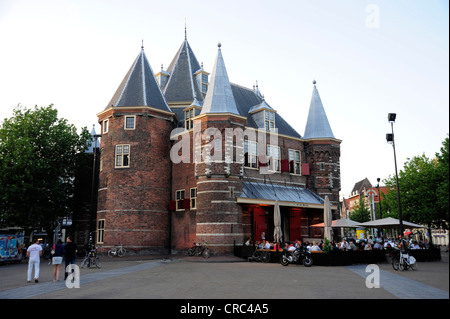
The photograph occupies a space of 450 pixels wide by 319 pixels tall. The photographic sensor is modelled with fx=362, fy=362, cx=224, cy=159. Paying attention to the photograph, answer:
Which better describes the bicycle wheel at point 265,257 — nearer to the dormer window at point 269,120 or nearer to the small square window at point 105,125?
the dormer window at point 269,120

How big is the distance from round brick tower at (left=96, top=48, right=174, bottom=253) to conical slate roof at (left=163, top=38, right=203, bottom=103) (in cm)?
375

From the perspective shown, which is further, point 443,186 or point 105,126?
point 105,126

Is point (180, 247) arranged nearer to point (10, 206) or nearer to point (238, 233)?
point (238, 233)

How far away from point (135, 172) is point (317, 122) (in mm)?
17593

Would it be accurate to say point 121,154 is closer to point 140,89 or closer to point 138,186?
point 138,186

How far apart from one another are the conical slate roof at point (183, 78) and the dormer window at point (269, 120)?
6.48m

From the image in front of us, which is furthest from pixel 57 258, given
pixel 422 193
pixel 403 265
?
pixel 422 193

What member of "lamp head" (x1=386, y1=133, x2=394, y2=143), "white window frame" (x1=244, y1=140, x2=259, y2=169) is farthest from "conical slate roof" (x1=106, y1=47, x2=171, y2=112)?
"lamp head" (x1=386, y1=133, x2=394, y2=143)

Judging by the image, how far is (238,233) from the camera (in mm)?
26172

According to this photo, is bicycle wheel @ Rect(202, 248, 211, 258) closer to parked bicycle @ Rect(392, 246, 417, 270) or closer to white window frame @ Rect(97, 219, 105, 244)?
white window frame @ Rect(97, 219, 105, 244)

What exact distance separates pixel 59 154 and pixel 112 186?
685 cm

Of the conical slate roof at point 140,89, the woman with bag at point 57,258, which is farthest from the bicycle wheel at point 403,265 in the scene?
the conical slate roof at point 140,89

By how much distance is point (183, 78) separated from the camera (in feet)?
118

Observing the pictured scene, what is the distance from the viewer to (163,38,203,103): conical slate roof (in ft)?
114
